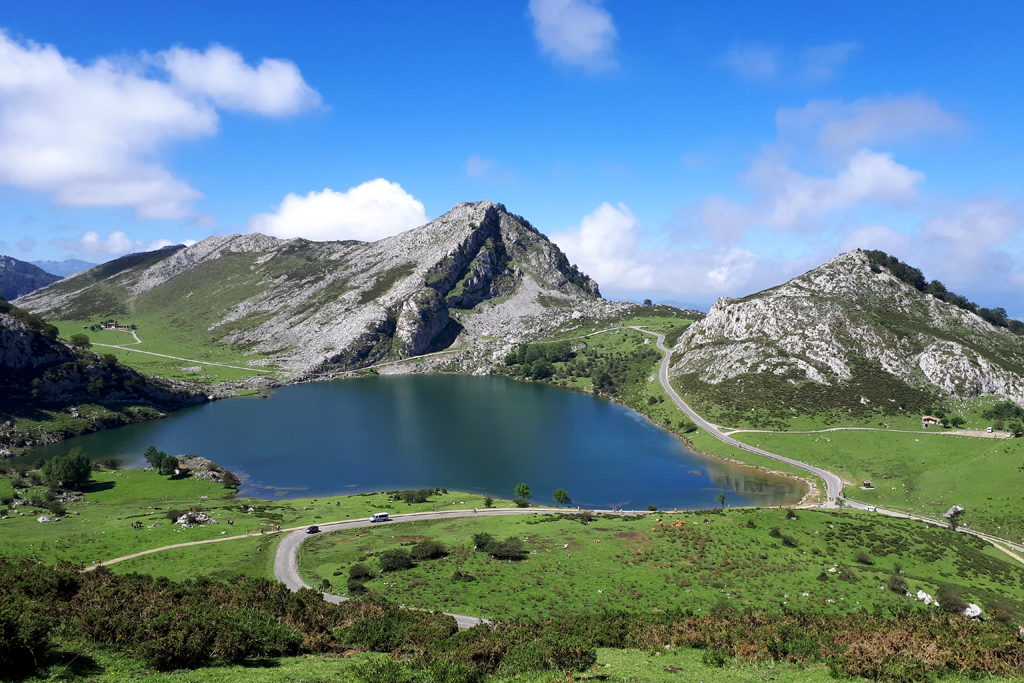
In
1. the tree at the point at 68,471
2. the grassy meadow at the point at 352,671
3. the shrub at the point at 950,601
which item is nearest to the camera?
the grassy meadow at the point at 352,671

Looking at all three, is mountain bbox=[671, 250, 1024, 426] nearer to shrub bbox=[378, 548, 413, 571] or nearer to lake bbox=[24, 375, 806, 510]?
lake bbox=[24, 375, 806, 510]

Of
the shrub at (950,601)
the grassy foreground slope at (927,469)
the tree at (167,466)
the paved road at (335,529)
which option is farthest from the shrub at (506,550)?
the tree at (167,466)

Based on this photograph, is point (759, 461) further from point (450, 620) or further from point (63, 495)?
point (63, 495)

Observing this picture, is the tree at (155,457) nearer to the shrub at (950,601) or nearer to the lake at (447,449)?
the lake at (447,449)

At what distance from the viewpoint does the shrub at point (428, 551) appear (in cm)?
4928

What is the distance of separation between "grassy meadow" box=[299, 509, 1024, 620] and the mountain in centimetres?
7657

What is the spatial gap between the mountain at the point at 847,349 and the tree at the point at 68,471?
469ft

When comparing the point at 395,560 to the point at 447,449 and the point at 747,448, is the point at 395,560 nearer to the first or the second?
the point at 447,449

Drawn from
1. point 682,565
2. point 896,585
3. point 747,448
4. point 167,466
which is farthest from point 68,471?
point 747,448

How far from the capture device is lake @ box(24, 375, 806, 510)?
307ft

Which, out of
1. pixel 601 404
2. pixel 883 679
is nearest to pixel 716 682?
pixel 883 679

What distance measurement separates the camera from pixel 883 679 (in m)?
20.7

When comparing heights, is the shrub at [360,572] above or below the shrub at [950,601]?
below

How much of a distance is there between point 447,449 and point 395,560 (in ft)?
223
